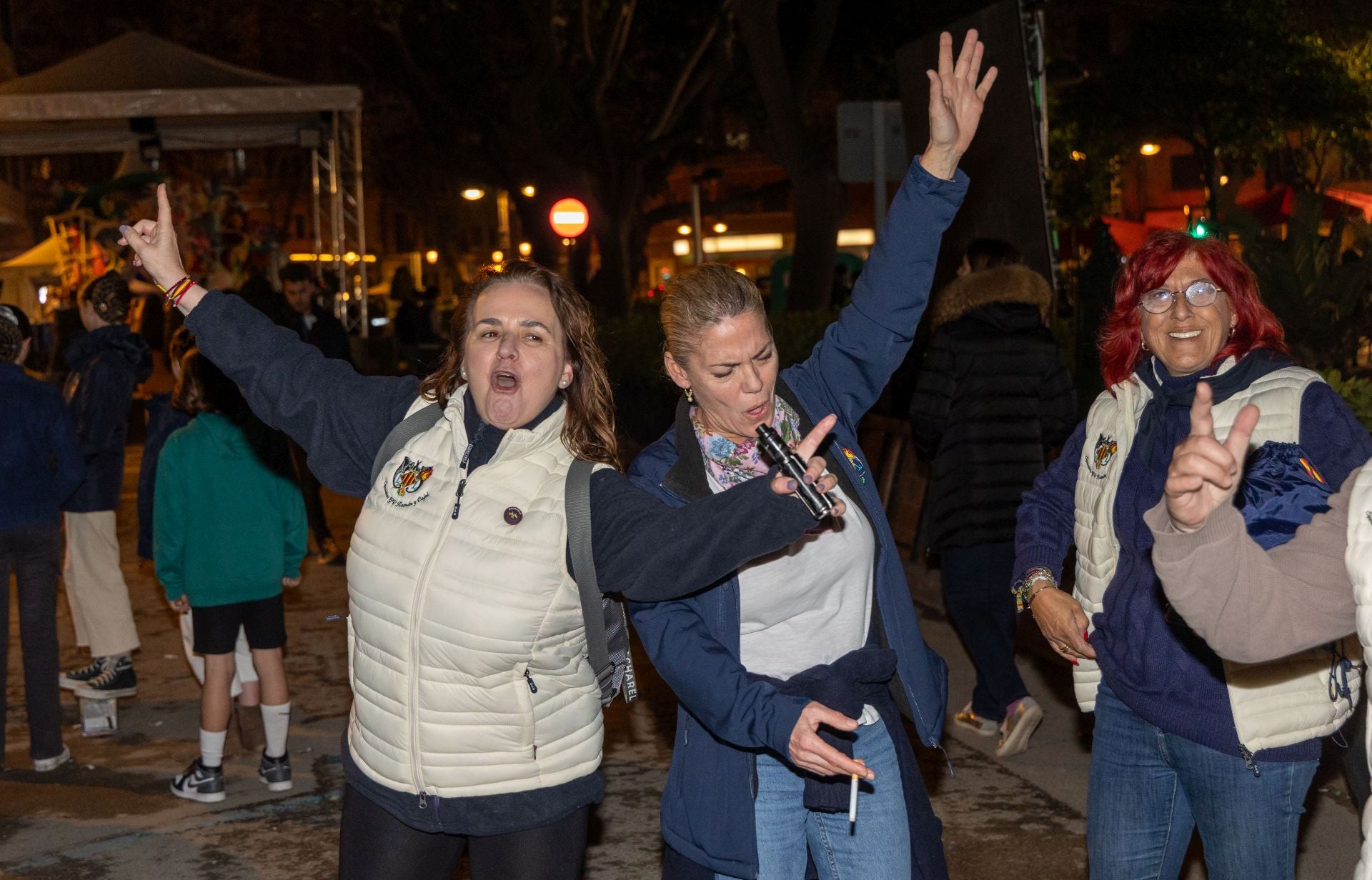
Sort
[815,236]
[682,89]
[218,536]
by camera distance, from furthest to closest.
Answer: [682,89] < [815,236] < [218,536]

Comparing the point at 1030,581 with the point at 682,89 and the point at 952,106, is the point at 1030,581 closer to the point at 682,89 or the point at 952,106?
the point at 952,106

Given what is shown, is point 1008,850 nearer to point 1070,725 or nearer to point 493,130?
point 1070,725

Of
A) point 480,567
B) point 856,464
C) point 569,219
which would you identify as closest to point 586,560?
point 480,567

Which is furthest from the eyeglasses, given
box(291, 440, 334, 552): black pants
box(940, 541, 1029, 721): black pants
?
box(291, 440, 334, 552): black pants

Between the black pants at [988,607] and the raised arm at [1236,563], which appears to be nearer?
the raised arm at [1236,563]

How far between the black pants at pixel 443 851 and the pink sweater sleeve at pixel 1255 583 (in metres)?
A: 1.46

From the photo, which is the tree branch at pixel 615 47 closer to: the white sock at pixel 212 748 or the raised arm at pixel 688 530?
the white sock at pixel 212 748

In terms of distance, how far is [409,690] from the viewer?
3.03 meters

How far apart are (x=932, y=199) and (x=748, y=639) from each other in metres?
1.03

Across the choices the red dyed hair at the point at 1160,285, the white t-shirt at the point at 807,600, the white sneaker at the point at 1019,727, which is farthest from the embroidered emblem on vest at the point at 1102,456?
the white sneaker at the point at 1019,727

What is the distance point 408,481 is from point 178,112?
14923mm

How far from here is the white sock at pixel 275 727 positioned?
6078mm

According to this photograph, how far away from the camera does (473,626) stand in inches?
117

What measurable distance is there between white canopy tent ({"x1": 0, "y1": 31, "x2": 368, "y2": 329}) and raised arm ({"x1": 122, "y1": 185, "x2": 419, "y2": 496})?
45.6ft
